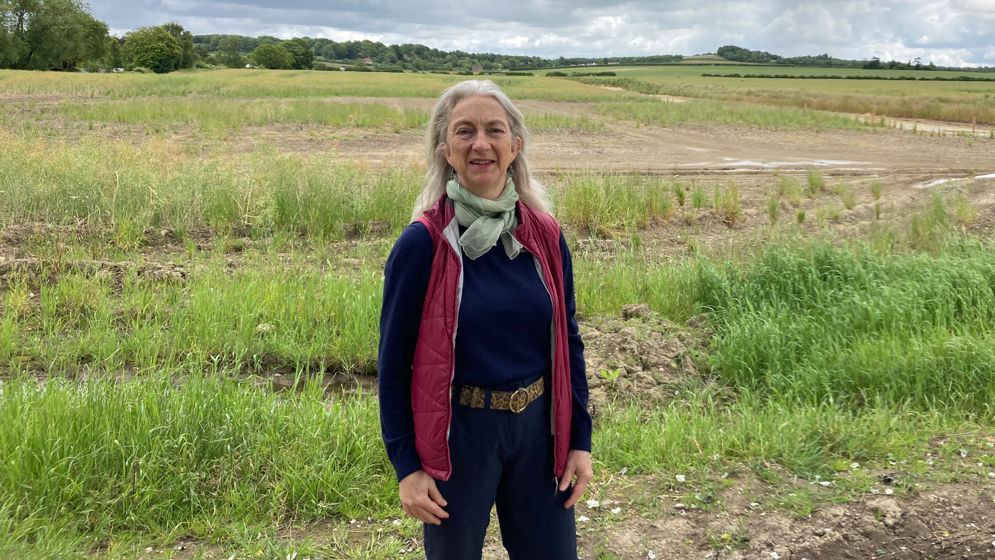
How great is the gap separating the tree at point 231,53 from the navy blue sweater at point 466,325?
5051 inches

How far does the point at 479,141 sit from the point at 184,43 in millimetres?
120613

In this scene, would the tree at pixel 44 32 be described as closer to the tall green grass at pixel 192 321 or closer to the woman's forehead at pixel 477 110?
the tall green grass at pixel 192 321

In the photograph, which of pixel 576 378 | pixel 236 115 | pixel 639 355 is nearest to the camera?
pixel 576 378

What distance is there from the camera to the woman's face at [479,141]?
2.03m

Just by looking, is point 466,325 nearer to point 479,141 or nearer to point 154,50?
point 479,141

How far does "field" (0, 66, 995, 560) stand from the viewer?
132 inches

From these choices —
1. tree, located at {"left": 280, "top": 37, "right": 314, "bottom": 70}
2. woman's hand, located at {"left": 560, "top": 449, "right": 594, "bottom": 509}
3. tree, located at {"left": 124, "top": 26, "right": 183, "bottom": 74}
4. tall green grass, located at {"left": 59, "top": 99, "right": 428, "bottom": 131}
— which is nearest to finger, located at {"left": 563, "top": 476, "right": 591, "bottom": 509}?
woman's hand, located at {"left": 560, "top": 449, "right": 594, "bottom": 509}

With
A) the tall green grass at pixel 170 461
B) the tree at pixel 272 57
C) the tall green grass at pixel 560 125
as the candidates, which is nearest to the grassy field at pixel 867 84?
the tall green grass at pixel 560 125

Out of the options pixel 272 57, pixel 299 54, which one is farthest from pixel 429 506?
pixel 299 54

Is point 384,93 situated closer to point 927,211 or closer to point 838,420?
point 927,211

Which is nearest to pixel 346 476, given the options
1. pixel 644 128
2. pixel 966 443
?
pixel 966 443

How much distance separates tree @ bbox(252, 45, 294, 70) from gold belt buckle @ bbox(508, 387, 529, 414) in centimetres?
12697

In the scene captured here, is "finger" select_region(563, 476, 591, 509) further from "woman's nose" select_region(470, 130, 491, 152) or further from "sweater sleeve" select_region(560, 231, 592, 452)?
"woman's nose" select_region(470, 130, 491, 152)

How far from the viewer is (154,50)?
94188mm
